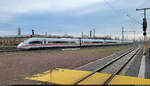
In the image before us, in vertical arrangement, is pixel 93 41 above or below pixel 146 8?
below

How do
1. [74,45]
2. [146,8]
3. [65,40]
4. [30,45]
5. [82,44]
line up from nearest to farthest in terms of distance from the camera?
[146,8], [30,45], [65,40], [74,45], [82,44]

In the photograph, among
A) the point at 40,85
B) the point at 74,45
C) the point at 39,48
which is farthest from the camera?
the point at 74,45

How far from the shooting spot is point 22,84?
6418 millimetres

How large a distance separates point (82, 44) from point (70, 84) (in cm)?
4173

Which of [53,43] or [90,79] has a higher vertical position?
[53,43]

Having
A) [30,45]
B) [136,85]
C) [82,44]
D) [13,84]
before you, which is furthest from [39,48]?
[136,85]

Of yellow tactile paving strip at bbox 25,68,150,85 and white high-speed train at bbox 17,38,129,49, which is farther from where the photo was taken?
white high-speed train at bbox 17,38,129,49

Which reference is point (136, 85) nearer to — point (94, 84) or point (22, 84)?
point (94, 84)

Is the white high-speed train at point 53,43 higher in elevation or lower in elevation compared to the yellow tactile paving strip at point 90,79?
higher

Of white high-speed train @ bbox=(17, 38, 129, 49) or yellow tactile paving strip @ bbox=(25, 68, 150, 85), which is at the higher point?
white high-speed train @ bbox=(17, 38, 129, 49)

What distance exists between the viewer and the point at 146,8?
1977 centimetres

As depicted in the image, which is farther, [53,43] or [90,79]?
[53,43]

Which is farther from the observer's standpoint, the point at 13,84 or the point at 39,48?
the point at 39,48

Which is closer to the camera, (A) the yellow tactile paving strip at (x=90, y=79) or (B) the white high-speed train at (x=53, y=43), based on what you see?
(A) the yellow tactile paving strip at (x=90, y=79)
